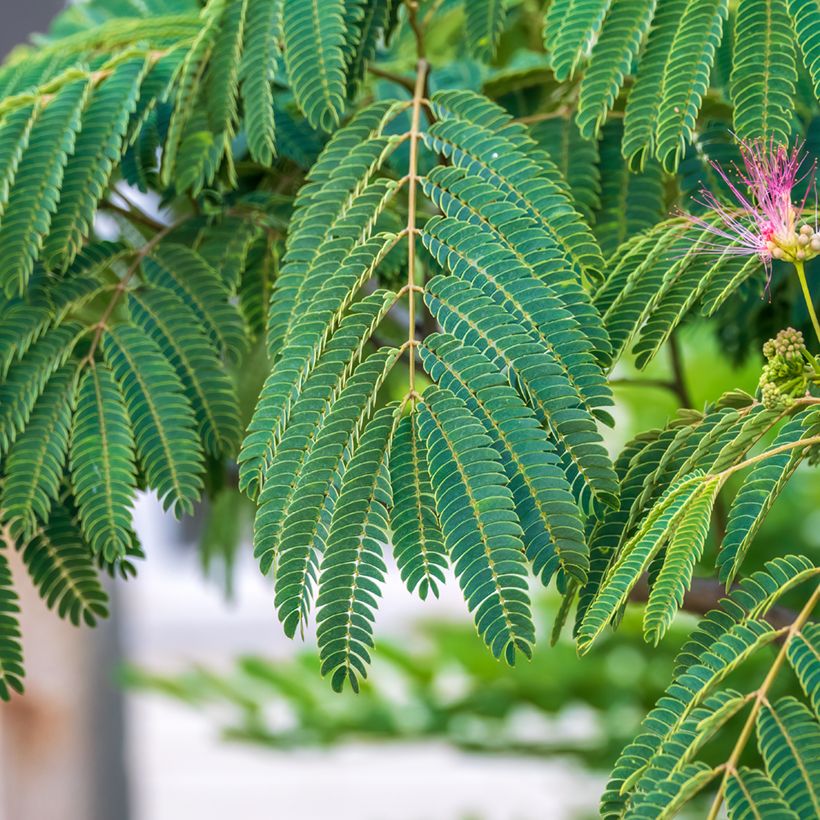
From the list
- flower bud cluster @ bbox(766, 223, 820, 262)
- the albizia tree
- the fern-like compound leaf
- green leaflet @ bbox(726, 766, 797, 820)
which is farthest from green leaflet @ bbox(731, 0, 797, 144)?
the fern-like compound leaf

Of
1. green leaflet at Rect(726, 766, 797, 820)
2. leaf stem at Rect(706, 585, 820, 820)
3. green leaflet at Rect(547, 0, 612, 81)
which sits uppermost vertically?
green leaflet at Rect(547, 0, 612, 81)

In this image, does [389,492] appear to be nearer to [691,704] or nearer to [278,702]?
[691,704]

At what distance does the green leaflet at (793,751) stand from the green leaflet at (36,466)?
20.7 inches

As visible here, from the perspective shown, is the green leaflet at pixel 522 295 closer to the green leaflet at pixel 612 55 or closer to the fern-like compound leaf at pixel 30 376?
the green leaflet at pixel 612 55

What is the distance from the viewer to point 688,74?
2.60ft

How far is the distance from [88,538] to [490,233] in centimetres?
36

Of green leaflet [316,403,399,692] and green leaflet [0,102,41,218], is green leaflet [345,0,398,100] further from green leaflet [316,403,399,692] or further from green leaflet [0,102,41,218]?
green leaflet [316,403,399,692]

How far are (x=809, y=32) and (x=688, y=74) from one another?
8 cm

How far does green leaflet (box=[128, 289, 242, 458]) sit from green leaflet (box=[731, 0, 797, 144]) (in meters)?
0.43

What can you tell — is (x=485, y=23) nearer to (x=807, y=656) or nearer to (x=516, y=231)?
(x=516, y=231)

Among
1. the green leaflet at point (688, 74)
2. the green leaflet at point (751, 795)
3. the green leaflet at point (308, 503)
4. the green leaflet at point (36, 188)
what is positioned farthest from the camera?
the green leaflet at point (36, 188)

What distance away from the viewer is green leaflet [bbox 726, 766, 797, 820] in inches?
22.7

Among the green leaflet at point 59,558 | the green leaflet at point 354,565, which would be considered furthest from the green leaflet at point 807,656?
the green leaflet at point 59,558

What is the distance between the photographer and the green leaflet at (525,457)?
0.67m
